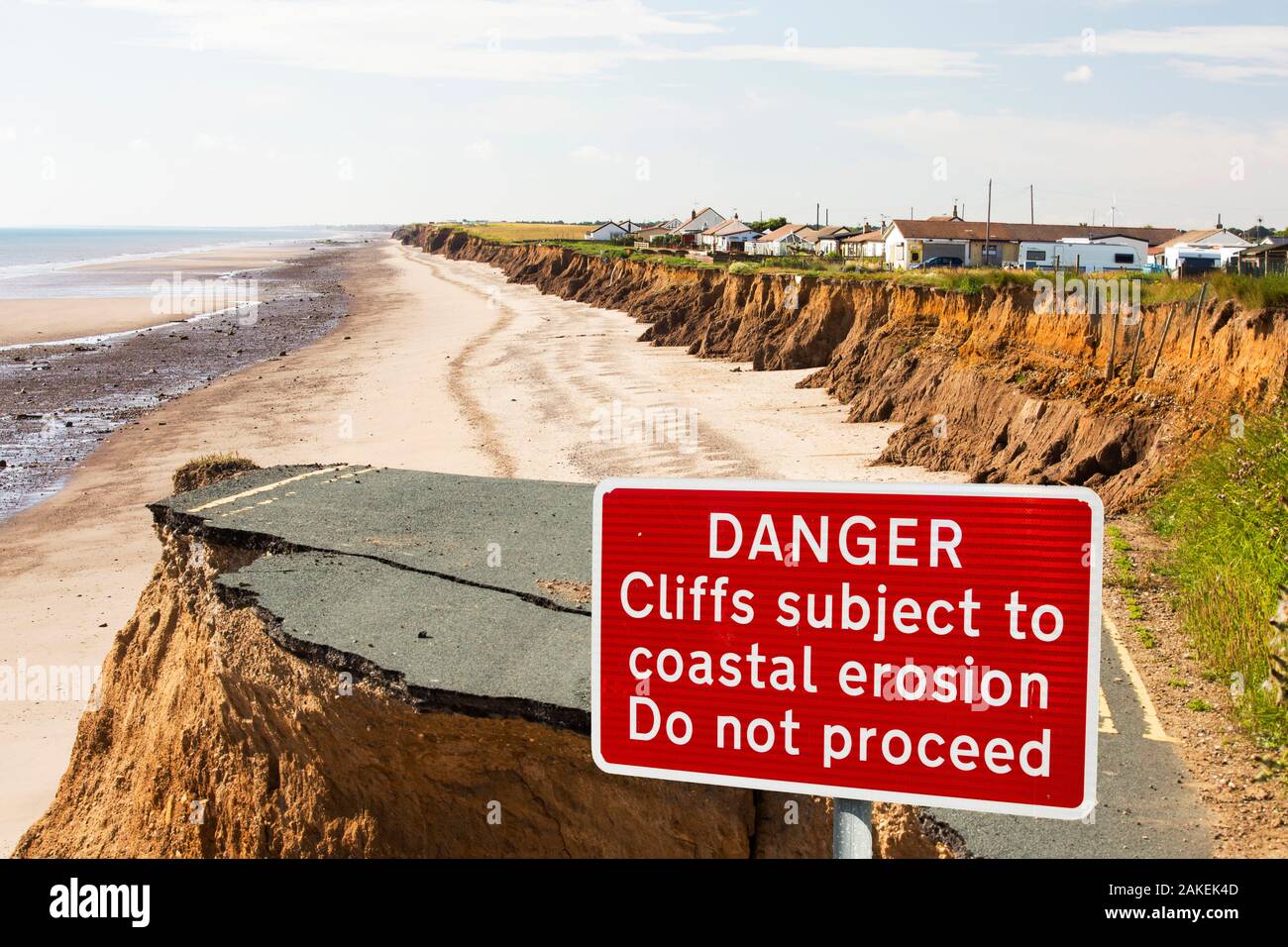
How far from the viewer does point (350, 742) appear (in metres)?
6.96

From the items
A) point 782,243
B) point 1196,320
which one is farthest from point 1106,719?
point 782,243

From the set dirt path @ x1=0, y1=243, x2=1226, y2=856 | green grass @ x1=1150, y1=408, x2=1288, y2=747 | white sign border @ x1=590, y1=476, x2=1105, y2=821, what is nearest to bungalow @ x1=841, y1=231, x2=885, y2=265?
dirt path @ x1=0, y1=243, x2=1226, y2=856

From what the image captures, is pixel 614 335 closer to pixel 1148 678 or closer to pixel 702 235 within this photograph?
pixel 1148 678

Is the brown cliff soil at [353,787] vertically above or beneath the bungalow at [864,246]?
beneath

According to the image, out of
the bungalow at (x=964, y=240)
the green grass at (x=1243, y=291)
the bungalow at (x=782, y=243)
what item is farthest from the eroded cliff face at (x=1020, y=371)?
the bungalow at (x=782, y=243)

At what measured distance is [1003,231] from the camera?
247 feet

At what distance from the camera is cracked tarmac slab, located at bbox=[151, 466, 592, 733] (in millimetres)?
6824

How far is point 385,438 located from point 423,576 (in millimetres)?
19639

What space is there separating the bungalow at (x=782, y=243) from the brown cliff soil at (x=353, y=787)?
80693mm

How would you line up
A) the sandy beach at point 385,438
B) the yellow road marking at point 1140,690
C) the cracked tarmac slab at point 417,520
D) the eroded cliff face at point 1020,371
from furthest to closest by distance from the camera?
1. the eroded cliff face at point 1020,371
2. the sandy beach at point 385,438
3. the cracked tarmac slab at point 417,520
4. the yellow road marking at point 1140,690

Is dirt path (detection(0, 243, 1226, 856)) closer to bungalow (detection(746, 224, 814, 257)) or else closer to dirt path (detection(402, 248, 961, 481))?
dirt path (detection(402, 248, 961, 481))

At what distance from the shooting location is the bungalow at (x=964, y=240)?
70688mm

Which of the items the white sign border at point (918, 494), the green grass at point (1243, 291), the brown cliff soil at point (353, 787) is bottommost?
the brown cliff soil at point (353, 787)

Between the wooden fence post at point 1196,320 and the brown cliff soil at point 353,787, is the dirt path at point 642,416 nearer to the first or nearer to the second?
the wooden fence post at point 1196,320
